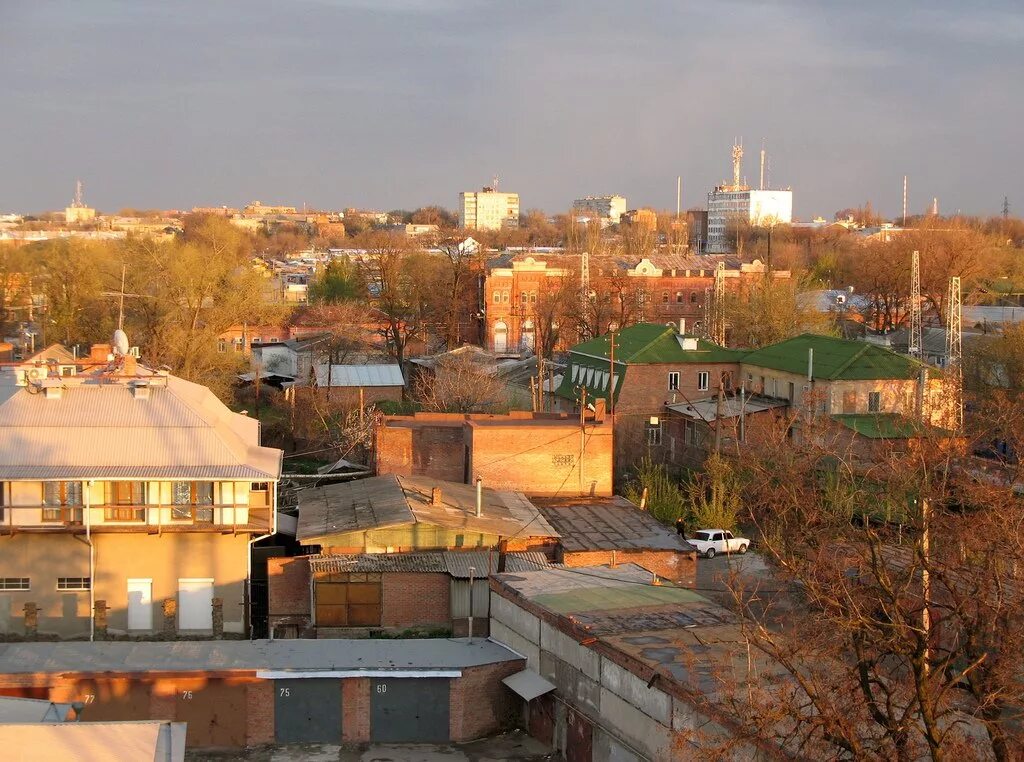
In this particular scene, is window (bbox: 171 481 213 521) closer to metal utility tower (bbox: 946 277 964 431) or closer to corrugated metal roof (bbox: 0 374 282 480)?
corrugated metal roof (bbox: 0 374 282 480)

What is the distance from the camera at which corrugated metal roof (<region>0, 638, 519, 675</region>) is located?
1658 centimetres

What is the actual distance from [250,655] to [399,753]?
8.80 feet

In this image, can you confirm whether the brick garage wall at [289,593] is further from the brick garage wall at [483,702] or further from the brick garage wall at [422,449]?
the brick garage wall at [422,449]

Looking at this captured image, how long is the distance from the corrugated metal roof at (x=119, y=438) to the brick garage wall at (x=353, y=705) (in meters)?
4.63

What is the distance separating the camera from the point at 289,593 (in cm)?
1992

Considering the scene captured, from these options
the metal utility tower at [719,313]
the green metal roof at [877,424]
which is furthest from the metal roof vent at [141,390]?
the metal utility tower at [719,313]

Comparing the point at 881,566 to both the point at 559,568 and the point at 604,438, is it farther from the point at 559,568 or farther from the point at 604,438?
the point at 604,438

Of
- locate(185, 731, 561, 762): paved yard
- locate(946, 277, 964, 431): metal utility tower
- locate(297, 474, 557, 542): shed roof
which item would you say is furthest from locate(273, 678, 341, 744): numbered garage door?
locate(946, 277, 964, 431): metal utility tower

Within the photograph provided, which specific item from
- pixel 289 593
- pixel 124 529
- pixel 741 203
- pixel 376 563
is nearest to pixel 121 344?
pixel 124 529

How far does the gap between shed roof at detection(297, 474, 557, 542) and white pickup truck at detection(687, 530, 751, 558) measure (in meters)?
5.16

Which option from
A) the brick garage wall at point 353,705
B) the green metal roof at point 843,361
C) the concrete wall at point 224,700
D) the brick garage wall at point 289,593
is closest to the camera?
the concrete wall at point 224,700

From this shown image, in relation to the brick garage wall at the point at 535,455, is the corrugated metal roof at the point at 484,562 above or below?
below

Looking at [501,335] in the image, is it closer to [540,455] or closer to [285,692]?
[540,455]

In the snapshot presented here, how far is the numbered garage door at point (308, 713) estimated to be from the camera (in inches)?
647
